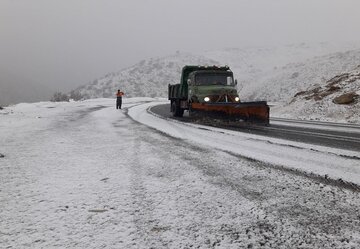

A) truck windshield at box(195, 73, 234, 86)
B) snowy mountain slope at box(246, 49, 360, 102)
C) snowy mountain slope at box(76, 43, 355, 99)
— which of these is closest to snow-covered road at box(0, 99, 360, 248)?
truck windshield at box(195, 73, 234, 86)

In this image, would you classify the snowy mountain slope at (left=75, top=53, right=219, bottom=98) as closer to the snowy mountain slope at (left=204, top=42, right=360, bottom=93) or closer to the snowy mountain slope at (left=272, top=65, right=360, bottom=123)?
the snowy mountain slope at (left=204, top=42, right=360, bottom=93)

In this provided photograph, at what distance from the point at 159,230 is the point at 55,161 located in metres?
3.45

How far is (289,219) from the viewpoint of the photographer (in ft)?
10.2

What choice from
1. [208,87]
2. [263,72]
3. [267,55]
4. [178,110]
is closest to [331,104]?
[208,87]

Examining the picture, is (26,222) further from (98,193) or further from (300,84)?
(300,84)

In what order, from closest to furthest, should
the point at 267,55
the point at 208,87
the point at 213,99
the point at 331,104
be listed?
1. the point at 213,99
2. the point at 208,87
3. the point at 331,104
4. the point at 267,55

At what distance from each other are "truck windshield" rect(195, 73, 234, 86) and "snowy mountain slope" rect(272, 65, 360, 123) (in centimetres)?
596

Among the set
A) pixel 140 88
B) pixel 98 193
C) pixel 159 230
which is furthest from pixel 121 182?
pixel 140 88

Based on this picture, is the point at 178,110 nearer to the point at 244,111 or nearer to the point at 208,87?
the point at 208,87

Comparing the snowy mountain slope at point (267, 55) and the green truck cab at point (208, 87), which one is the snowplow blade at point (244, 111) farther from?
the snowy mountain slope at point (267, 55)

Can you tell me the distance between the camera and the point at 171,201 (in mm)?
3615

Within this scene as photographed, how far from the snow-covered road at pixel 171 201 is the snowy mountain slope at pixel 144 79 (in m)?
73.0

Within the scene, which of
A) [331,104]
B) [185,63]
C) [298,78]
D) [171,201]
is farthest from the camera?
[185,63]

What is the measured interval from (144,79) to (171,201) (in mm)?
83861
